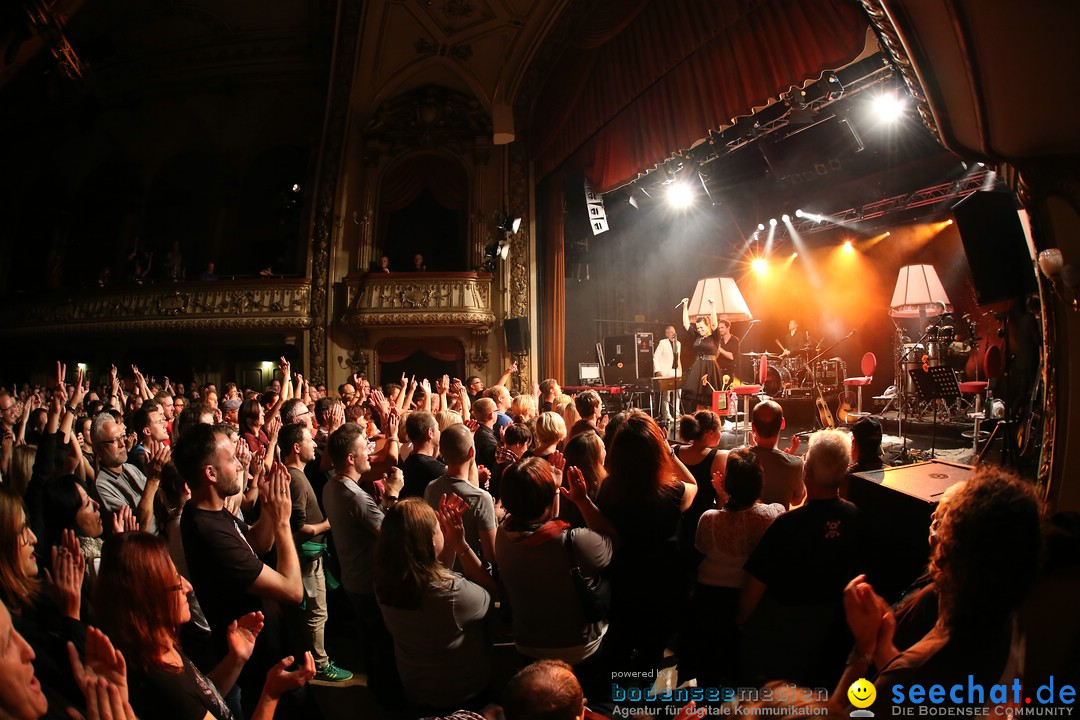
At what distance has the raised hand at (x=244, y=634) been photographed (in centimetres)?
168

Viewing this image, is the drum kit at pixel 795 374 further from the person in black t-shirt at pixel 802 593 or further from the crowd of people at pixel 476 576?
the person in black t-shirt at pixel 802 593

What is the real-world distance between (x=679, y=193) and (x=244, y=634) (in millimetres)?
10832

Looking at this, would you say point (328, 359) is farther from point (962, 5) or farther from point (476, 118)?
point (962, 5)

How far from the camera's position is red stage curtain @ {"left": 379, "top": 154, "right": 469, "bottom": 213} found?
1341 centimetres

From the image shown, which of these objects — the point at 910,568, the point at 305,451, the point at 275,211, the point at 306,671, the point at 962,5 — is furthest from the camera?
the point at 275,211

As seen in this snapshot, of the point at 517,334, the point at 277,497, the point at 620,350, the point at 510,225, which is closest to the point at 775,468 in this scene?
the point at 277,497

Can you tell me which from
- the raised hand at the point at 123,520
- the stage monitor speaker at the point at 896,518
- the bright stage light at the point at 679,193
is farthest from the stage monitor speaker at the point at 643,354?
the raised hand at the point at 123,520

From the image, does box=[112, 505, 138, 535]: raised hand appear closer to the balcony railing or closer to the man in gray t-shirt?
the man in gray t-shirt

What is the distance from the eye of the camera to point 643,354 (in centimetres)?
1321

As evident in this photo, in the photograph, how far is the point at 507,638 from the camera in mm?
3494

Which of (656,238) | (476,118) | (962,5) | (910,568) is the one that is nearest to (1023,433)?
(910,568)

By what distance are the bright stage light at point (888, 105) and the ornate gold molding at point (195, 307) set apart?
35.7 ft

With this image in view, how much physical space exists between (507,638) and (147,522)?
1956 millimetres

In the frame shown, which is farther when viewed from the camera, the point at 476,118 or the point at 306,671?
the point at 476,118
